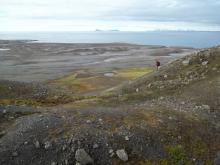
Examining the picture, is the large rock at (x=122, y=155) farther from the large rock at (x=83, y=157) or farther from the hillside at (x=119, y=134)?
the large rock at (x=83, y=157)

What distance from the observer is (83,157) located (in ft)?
32.5

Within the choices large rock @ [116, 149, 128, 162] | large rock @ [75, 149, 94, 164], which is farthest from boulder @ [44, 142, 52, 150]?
large rock @ [116, 149, 128, 162]

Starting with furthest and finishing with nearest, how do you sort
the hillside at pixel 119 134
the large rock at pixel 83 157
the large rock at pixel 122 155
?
the large rock at pixel 122 155
the hillside at pixel 119 134
the large rock at pixel 83 157

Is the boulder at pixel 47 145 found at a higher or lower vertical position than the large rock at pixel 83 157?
higher

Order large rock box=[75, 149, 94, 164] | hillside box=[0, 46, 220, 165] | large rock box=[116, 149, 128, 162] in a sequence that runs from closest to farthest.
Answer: large rock box=[75, 149, 94, 164]
hillside box=[0, 46, 220, 165]
large rock box=[116, 149, 128, 162]

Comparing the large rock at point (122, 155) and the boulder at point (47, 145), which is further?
the large rock at point (122, 155)

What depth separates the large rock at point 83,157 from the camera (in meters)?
9.83

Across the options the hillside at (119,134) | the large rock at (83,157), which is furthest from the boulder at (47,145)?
the large rock at (83,157)

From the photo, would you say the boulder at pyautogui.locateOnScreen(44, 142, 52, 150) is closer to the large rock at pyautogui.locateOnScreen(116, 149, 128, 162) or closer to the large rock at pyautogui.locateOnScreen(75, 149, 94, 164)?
the large rock at pyautogui.locateOnScreen(75, 149, 94, 164)

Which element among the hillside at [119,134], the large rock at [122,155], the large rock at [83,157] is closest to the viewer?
the large rock at [83,157]

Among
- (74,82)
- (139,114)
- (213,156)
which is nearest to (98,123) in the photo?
(139,114)

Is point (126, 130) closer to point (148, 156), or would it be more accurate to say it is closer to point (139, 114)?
point (148, 156)

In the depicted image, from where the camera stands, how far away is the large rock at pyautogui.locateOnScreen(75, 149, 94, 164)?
983 cm

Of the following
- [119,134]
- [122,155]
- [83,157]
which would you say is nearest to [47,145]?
[83,157]
